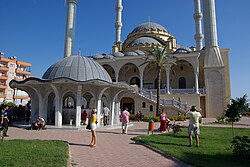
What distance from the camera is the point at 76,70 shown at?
48.6ft

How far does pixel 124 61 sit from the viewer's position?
3325cm

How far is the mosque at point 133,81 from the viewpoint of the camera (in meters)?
14.6

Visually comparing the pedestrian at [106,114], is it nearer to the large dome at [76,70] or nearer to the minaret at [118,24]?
the large dome at [76,70]

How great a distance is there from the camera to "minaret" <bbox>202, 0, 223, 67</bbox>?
95.4 ft

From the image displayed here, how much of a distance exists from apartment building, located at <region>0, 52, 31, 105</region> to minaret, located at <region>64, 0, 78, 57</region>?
936 inches

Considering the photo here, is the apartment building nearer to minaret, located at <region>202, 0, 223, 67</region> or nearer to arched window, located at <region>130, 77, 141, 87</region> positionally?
arched window, located at <region>130, 77, 141, 87</region>

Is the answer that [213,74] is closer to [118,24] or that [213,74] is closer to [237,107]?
[237,107]

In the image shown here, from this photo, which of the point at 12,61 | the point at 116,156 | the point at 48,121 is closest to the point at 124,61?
the point at 48,121

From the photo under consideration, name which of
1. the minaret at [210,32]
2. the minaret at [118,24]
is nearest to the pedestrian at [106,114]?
the minaret at [210,32]

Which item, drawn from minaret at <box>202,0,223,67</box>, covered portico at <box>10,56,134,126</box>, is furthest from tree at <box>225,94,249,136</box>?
minaret at <box>202,0,223,67</box>

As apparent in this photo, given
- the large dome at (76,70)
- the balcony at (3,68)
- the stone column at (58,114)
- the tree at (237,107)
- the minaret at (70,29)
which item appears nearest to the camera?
the tree at (237,107)

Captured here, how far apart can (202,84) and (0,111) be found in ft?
96.6

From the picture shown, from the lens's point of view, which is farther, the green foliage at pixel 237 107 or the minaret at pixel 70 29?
the minaret at pixel 70 29

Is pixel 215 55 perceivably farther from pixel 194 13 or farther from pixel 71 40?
pixel 71 40
